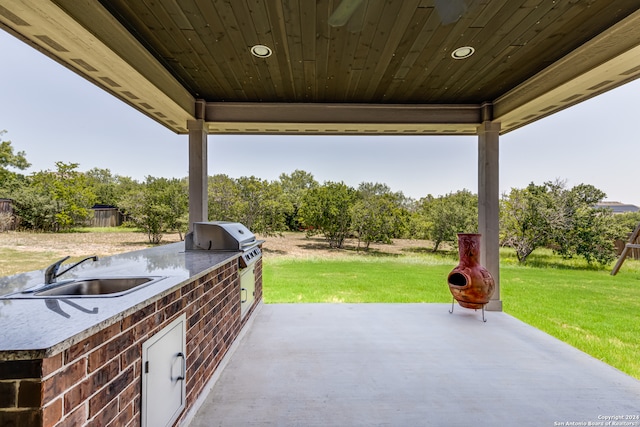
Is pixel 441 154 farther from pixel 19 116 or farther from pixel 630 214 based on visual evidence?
pixel 19 116

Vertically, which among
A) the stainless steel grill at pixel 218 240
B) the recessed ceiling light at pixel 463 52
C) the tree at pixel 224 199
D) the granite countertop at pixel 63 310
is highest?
the recessed ceiling light at pixel 463 52

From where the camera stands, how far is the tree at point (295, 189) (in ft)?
25.6

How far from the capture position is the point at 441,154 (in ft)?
25.5

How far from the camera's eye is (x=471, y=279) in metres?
3.34

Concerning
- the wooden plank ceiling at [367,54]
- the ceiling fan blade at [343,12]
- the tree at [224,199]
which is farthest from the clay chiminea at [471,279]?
the tree at [224,199]

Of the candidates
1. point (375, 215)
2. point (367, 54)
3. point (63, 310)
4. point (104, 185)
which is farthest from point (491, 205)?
point (104, 185)

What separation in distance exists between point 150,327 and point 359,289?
4.37 m

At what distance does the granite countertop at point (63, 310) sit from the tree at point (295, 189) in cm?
594

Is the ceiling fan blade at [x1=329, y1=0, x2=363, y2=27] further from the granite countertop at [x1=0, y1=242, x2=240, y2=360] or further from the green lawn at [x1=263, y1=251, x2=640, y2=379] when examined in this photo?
the green lawn at [x1=263, y1=251, x2=640, y2=379]

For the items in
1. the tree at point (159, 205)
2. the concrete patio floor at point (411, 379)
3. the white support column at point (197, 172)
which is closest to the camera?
the concrete patio floor at point (411, 379)

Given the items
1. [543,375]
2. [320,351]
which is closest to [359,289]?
[320,351]

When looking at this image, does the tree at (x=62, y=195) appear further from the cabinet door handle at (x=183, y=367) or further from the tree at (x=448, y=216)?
the tree at (x=448, y=216)

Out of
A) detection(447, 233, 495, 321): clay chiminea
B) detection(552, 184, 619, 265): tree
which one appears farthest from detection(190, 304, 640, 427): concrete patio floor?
detection(552, 184, 619, 265): tree

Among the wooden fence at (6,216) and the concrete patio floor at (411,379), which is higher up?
the wooden fence at (6,216)
